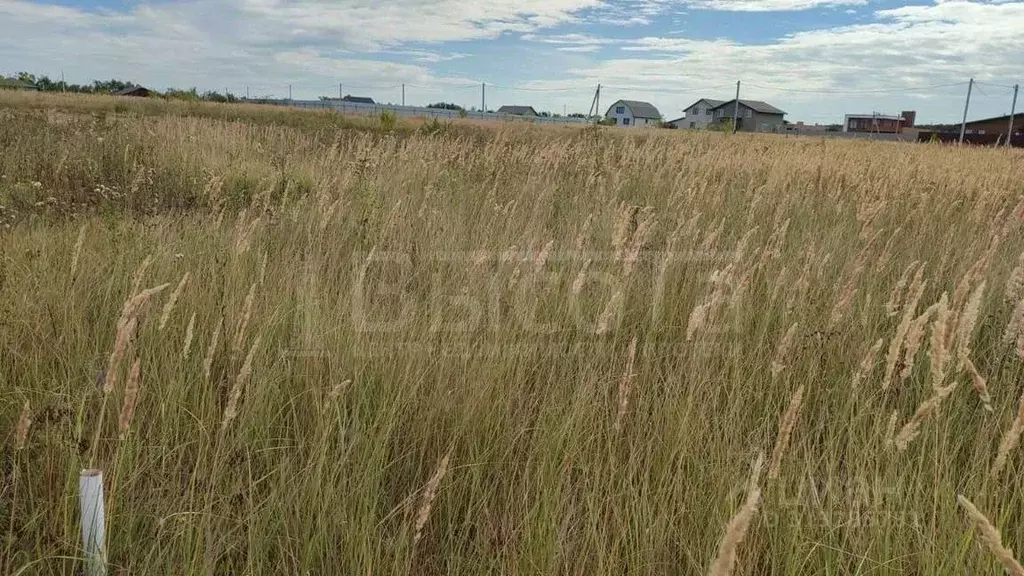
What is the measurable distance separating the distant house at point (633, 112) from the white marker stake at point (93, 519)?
71.1 m

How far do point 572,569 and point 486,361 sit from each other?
85cm

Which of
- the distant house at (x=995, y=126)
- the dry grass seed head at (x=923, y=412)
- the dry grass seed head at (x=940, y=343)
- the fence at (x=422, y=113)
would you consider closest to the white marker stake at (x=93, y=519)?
the dry grass seed head at (x=923, y=412)

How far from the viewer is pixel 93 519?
1.11m

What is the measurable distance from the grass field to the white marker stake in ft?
0.30

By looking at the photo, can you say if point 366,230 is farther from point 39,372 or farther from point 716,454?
point 716,454

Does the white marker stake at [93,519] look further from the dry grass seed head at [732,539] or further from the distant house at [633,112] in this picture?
the distant house at [633,112]

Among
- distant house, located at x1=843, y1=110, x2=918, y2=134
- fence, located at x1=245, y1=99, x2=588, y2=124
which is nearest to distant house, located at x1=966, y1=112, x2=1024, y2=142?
distant house, located at x1=843, y1=110, x2=918, y2=134

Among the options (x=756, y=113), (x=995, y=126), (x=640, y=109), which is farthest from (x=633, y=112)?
(x=995, y=126)

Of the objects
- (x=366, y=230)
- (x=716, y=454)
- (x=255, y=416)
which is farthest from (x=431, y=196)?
(x=716, y=454)

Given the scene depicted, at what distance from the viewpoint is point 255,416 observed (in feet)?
5.70

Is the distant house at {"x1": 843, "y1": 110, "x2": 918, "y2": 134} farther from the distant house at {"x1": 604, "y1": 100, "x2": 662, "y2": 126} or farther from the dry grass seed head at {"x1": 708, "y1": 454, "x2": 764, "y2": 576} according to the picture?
the dry grass seed head at {"x1": 708, "y1": 454, "x2": 764, "y2": 576}

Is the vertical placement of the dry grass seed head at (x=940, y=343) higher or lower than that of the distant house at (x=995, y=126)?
lower

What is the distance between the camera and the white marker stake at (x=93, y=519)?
1052 millimetres

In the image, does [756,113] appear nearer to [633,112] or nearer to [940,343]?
[633,112]
